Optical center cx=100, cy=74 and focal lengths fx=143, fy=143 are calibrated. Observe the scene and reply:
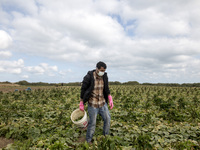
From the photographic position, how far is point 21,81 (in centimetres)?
4350

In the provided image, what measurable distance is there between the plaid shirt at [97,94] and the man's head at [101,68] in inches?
8.3

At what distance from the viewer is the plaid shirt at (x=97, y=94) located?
4551 millimetres

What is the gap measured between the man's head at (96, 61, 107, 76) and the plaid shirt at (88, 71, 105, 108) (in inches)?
8.3

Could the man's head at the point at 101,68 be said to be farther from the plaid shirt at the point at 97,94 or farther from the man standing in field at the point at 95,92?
the plaid shirt at the point at 97,94

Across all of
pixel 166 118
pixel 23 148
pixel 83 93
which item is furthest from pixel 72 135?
pixel 166 118

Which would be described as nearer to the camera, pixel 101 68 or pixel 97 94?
pixel 101 68

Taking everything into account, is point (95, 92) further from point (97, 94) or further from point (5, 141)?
point (5, 141)

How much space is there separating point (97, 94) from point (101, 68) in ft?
2.82

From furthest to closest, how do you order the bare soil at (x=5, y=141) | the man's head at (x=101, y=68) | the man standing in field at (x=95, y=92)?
the bare soil at (x=5, y=141) → the man standing in field at (x=95, y=92) → the man's head at (x=101, y=68)

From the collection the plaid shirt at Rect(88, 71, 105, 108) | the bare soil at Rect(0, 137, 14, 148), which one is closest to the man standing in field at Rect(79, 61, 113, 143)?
the plaid shirt at Rect(88, 71, 105, 108)

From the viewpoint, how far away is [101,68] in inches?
173

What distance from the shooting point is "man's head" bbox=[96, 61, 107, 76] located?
173 inches

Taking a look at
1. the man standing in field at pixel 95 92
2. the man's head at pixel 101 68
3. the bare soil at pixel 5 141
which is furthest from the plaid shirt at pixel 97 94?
the bare soil at pixel 5 141

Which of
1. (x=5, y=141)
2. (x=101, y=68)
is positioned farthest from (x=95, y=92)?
(x=5, y=141)
